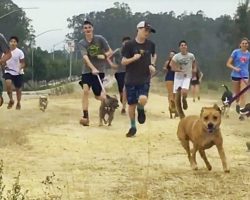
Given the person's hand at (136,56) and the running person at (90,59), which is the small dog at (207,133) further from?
the running person at (90,59)

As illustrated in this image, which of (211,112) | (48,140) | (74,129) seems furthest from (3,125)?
(211,112)

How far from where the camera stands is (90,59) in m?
12.0

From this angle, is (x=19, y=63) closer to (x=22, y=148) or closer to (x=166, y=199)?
(x=22, y=148)

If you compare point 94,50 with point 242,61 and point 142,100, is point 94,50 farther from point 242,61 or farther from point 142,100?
point 242,61

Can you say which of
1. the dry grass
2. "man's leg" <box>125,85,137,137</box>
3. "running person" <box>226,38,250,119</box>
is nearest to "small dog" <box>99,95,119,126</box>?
the dry grass

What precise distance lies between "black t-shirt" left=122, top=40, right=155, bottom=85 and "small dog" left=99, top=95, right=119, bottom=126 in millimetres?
1873

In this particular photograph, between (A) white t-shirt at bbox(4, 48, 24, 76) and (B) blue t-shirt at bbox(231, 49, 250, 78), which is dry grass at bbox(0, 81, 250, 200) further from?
(A) white t-shirt at bbox(4, 48, 24, 76)

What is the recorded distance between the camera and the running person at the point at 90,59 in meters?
11.9

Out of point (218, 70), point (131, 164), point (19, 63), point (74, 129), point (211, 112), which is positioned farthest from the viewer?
point (218, 70)

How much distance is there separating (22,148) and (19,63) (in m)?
6.50

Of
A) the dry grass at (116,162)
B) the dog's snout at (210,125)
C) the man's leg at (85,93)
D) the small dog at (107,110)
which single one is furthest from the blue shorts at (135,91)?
the dog's snout at (210,125)

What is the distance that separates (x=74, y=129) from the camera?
11.3 meters

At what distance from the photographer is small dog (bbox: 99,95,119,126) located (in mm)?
12251

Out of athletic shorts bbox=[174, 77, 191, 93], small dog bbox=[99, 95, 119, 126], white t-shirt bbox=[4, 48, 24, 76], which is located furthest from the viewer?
white t-shirt bbox=[4, 48, 24, 76]
